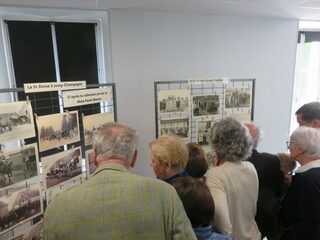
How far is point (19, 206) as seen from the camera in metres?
1.75

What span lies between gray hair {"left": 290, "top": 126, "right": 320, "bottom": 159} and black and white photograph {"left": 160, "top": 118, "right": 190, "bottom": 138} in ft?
3.91

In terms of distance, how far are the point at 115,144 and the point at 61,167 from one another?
1.08 metres

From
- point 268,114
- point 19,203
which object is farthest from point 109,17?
point 268,114

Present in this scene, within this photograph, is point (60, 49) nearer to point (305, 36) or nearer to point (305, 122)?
point (305, 122)

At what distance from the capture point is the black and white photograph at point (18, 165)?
5.40 ft

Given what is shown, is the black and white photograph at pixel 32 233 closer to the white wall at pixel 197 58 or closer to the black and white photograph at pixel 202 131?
the white wall at pixel 197 58

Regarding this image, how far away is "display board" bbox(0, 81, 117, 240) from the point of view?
1.67 m

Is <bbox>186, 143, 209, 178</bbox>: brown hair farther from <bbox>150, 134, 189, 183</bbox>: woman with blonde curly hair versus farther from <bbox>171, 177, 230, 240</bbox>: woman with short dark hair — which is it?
<bbox>171, 177, 230, 240</bbox>: woman with short dark hair

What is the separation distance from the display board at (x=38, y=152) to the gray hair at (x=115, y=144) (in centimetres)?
85

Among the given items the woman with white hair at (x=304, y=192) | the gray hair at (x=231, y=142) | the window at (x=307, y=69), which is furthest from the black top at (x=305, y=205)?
the window at (x=307, y=69)

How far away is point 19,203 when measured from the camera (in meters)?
1.75

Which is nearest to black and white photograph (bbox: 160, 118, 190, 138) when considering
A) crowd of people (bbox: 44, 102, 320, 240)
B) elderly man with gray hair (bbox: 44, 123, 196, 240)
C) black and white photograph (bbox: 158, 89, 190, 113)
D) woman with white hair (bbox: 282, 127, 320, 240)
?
black and white photograph (bbox: 158, 89, 190, 113)

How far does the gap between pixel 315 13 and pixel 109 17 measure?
2.50m

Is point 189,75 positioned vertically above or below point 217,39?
below
